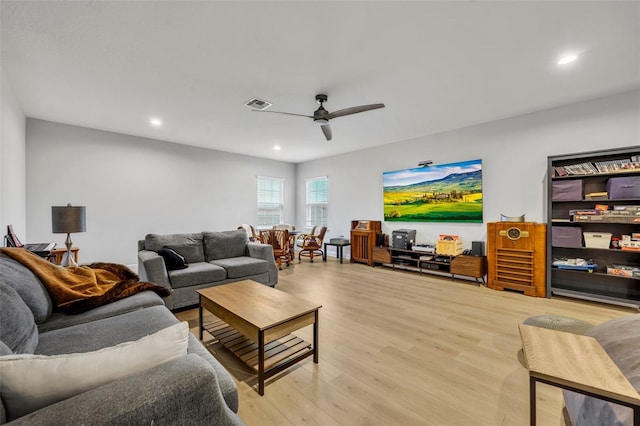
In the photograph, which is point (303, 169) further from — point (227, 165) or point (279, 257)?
point (279, 257)

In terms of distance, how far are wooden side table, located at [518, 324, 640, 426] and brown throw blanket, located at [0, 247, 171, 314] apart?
278 cm

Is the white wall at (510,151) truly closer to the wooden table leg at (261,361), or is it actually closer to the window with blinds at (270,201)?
the window with blinds at (270,201)

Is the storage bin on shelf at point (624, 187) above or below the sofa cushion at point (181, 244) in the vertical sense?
above

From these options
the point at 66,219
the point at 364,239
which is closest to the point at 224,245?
the point at 66,219

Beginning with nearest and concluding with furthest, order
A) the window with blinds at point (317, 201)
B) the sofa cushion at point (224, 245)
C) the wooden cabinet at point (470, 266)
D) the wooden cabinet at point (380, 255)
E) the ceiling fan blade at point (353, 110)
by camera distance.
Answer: the ceiling fan blade at point (353, 110), the sofa cushion at point (224, 245), the wooden cabinet at point (470, 266), the wooden cabinet at point (380, 255), the window with blinds at point (317, 201)

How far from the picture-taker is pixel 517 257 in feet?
13.0

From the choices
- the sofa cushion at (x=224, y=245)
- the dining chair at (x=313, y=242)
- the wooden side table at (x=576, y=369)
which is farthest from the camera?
the dining chair at (x=313, y=242)

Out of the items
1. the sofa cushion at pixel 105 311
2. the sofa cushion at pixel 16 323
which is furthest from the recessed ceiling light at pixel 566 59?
the sofa cushion at pixel 16 323

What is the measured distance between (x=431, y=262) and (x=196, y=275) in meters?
3.86

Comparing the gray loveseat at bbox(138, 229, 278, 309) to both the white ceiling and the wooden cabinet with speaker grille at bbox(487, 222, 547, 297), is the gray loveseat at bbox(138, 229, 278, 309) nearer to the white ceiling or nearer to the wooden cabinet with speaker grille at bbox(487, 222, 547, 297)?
the white ceiling

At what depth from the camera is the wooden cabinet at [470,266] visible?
4.32m

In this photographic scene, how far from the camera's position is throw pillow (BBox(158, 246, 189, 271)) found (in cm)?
338

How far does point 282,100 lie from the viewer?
353cm

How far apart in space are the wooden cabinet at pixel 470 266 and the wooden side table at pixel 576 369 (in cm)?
301
